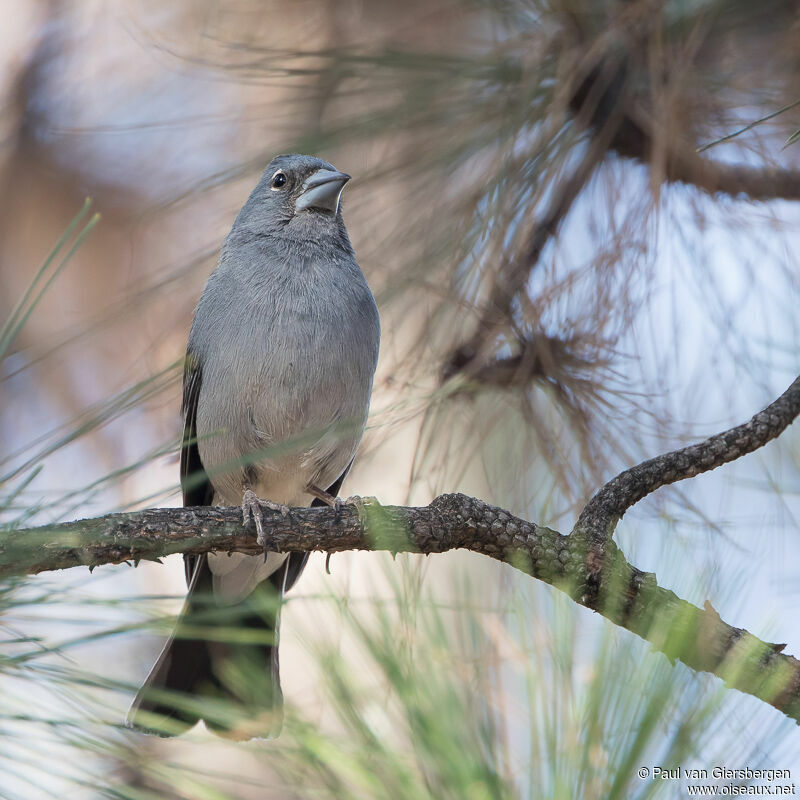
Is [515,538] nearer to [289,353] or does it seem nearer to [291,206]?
[289,353]

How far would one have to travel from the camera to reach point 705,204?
3.30 metres

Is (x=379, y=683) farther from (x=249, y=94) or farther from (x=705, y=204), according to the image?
(x=249, y=94)

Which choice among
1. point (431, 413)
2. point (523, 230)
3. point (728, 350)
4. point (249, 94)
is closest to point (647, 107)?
point (523, 230)

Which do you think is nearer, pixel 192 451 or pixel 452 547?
pixel 452 547

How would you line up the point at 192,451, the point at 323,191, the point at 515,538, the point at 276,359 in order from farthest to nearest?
1. the point at 192,451
2. the point at 323,191
3. the point at 276,359
4. the point at 515,538

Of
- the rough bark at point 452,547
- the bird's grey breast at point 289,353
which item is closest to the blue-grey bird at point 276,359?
the bird's grey breast at point 289,353

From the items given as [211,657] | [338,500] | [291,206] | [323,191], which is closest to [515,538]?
[338,500]

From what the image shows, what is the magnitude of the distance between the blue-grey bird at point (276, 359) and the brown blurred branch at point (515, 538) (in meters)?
1.04

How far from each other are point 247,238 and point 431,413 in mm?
1531

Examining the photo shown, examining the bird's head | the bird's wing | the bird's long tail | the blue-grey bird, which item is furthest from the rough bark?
the bird's head

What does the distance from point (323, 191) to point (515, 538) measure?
2033 millimetres

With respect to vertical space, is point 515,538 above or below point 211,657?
below

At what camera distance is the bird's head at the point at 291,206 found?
14.3 ft

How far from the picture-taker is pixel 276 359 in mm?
4016
